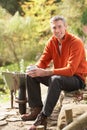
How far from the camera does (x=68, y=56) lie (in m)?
5.89

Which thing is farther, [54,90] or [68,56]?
[68,56]

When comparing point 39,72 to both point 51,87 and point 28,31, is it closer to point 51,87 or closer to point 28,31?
point 51,87

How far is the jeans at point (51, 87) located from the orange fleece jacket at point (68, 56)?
9 cm

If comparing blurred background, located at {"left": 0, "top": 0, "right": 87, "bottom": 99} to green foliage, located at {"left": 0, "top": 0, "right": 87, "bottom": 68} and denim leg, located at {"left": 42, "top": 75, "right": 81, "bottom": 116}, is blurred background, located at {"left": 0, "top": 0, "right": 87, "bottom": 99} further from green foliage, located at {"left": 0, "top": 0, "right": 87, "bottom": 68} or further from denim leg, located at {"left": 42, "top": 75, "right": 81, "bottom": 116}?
denim leg, located at {"left": 42, "top": 75, "right": 81, "bottom": 116}

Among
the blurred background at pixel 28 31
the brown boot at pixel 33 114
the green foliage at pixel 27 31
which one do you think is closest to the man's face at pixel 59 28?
the brown boot at pixel 33 114

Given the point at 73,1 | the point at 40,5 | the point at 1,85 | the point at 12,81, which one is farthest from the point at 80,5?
the point at 12,81

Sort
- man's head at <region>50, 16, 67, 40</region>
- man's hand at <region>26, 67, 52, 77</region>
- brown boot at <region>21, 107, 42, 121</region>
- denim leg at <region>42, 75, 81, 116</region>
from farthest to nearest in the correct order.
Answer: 1. brown boot at <region>21, 107, 42, 121</region>
2. man's head at <region>50, 16, 67, 40</region>
3. man's hand at <region>26, 67, 52, 77</region>
4. denim leg at <region>42, 75, 81, 116</region>

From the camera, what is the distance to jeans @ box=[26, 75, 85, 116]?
546cm

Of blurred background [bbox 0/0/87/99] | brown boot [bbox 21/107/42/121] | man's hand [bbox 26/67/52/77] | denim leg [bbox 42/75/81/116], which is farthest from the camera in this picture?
blurred background [bbox 0/0/87/99]

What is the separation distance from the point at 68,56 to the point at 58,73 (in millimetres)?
364

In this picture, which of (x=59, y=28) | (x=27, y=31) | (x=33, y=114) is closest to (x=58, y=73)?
(x=59, y=28)

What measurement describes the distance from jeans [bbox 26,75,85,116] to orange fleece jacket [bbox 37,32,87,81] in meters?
0.09

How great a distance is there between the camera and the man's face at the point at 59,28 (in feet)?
19.1

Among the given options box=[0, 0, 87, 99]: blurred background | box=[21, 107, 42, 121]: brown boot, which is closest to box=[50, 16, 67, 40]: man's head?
box=[21, 107, 42, 121]: brown boot
